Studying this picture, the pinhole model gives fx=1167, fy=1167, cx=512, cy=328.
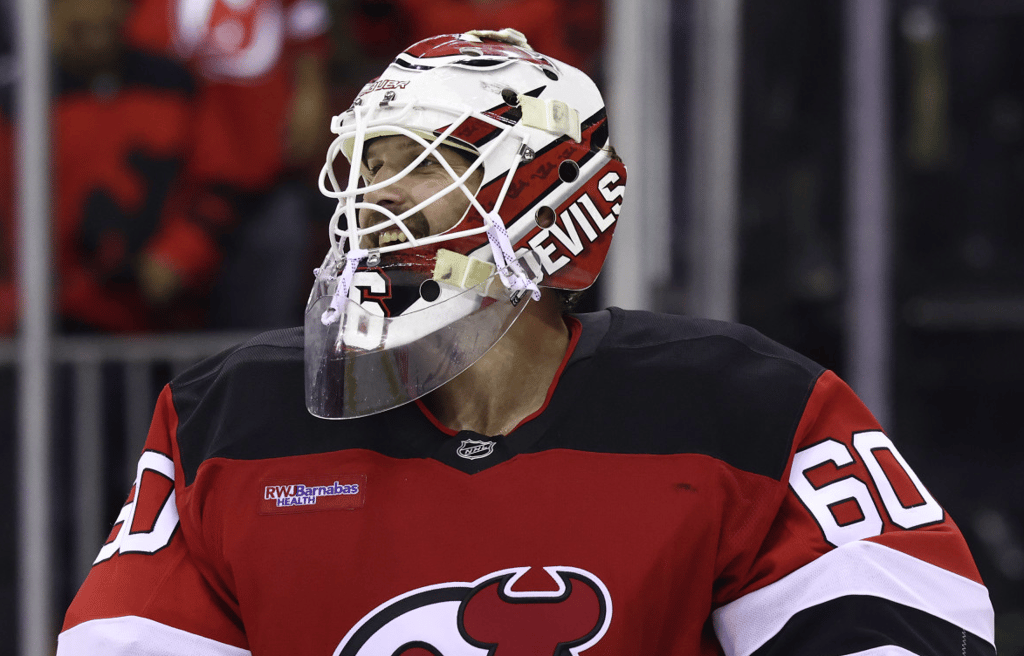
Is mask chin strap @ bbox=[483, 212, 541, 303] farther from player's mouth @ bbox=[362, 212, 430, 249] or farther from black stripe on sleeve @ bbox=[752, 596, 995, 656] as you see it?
black stripe on sleeve @ bbox=[752, 596, 995, 656]

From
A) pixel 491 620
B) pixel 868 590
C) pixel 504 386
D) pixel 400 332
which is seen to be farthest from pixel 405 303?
pixel 868 590

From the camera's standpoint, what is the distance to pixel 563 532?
1236 mm

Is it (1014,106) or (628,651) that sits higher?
(1014,106)

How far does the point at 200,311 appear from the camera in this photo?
270cm

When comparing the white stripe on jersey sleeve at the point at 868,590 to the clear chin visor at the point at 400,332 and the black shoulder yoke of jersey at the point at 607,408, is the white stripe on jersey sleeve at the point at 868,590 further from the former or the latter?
the clear chin visor at the point at 400,332

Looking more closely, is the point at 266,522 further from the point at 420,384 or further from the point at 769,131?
the point at 769,131

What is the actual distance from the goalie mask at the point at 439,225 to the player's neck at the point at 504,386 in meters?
0.05

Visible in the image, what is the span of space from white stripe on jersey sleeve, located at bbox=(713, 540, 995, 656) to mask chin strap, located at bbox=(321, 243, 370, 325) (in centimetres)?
56

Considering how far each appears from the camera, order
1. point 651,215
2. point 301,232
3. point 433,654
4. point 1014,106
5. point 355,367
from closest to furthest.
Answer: point 433,654, point 355,367, point 301,232, point 651,215, point 1014,106

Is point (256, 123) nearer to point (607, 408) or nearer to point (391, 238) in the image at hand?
point (391, 238)

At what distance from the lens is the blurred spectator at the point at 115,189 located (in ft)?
8.57

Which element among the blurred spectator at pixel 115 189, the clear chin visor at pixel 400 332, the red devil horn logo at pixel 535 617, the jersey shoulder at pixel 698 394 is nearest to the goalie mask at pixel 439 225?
the clear chin visor at pixel 400 332

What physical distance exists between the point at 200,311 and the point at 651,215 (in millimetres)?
1125

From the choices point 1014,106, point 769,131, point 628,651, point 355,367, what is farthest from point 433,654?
point 1014,106
